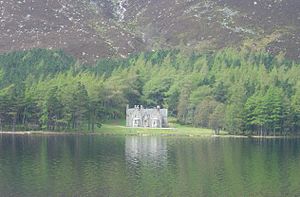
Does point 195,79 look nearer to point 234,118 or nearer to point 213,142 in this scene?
point 234,118

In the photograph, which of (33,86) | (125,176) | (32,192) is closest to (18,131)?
(33,86)

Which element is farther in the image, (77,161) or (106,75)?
(106,75)

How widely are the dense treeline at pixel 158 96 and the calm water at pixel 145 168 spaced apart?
27504 mm

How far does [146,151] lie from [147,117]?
5813cm

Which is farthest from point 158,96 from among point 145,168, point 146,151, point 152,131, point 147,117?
point 145,168

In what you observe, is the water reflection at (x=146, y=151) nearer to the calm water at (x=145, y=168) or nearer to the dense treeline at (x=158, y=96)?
the calm water at (x=145, y=168)

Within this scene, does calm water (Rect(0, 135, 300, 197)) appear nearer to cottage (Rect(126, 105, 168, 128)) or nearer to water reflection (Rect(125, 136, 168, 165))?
water reflection (Rect(125, 136, 168, 165))

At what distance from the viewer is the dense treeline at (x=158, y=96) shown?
14600 centimetres

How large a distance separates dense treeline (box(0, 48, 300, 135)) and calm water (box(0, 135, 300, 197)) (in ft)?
90.2

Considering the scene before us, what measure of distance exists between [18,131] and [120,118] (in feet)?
110

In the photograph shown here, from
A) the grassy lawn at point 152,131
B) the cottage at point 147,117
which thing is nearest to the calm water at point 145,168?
the grassy lawn at point 152,131

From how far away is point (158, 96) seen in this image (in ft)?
589

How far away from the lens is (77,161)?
3364 inches

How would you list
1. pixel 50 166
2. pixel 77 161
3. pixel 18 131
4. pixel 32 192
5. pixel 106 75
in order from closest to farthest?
pixel 32 192
pixel 50 166
pixel 77 161
pixel 18 131
pixel 106 75
